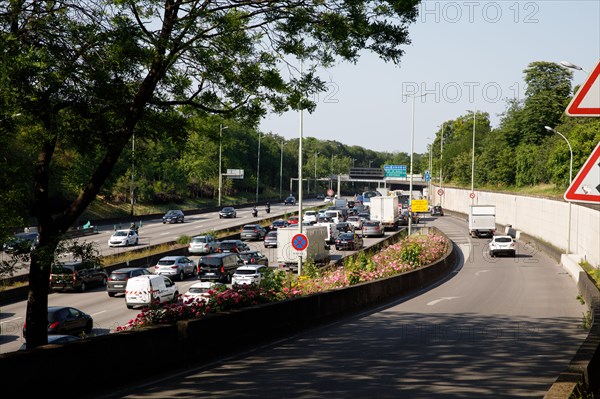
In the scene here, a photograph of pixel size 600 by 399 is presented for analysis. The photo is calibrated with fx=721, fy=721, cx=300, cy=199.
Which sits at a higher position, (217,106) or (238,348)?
(217,106)

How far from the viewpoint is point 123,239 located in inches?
2136

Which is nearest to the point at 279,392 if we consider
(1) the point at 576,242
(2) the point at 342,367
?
(2) the point at 342,367

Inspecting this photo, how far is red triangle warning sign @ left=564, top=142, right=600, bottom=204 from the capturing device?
283 inches

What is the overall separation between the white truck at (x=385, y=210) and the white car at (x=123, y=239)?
27.2m

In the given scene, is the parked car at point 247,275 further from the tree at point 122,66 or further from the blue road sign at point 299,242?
the tree at point 122,66

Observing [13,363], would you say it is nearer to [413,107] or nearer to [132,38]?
[132,38]

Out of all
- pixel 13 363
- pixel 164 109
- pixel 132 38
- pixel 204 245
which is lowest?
pixel 204 245

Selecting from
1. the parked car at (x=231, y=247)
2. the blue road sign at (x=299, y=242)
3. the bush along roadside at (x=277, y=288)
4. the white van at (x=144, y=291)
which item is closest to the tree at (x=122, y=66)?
the bush along roadside at (x=277, y=288)

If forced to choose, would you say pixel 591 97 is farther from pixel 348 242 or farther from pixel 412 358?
pixel 348 242

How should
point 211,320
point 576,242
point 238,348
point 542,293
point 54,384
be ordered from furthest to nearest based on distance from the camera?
point 576,242
point 542,293
point 238,348
point 211,320
point 54,384

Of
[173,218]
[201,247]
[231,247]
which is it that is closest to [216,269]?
[231,247]

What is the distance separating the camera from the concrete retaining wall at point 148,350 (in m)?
9.57

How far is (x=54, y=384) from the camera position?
9828 mm

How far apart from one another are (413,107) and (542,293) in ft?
121
